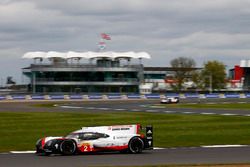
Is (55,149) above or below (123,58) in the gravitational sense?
below

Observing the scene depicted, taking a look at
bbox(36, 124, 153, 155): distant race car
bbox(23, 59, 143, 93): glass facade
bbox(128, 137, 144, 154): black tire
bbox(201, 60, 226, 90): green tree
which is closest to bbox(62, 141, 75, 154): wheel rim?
bbox(36, 124, 153, 155): distant race car

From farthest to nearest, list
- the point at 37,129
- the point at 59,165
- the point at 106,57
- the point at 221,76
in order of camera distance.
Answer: the point at 221,76 → the point at 106,57 → the point at 37,129 → the point at 59,165

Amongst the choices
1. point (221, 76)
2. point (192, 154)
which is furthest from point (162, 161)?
point (221, 76)

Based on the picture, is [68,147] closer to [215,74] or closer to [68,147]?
[68,147]

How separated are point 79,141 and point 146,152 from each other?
9.91 feet

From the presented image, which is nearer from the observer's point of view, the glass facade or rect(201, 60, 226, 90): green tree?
the glass facade

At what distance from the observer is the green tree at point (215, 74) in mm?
191750

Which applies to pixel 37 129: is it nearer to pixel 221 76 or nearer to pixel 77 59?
pixel 77 59

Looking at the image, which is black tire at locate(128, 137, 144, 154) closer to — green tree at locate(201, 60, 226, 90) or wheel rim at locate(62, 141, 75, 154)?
wheel rim at locate(62, 141, 75, 154)

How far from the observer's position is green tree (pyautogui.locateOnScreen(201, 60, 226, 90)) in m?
192

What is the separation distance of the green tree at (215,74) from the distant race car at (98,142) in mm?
166343

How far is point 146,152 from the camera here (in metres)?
25.6

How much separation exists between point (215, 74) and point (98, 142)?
171 m

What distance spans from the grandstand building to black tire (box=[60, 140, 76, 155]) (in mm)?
134365
